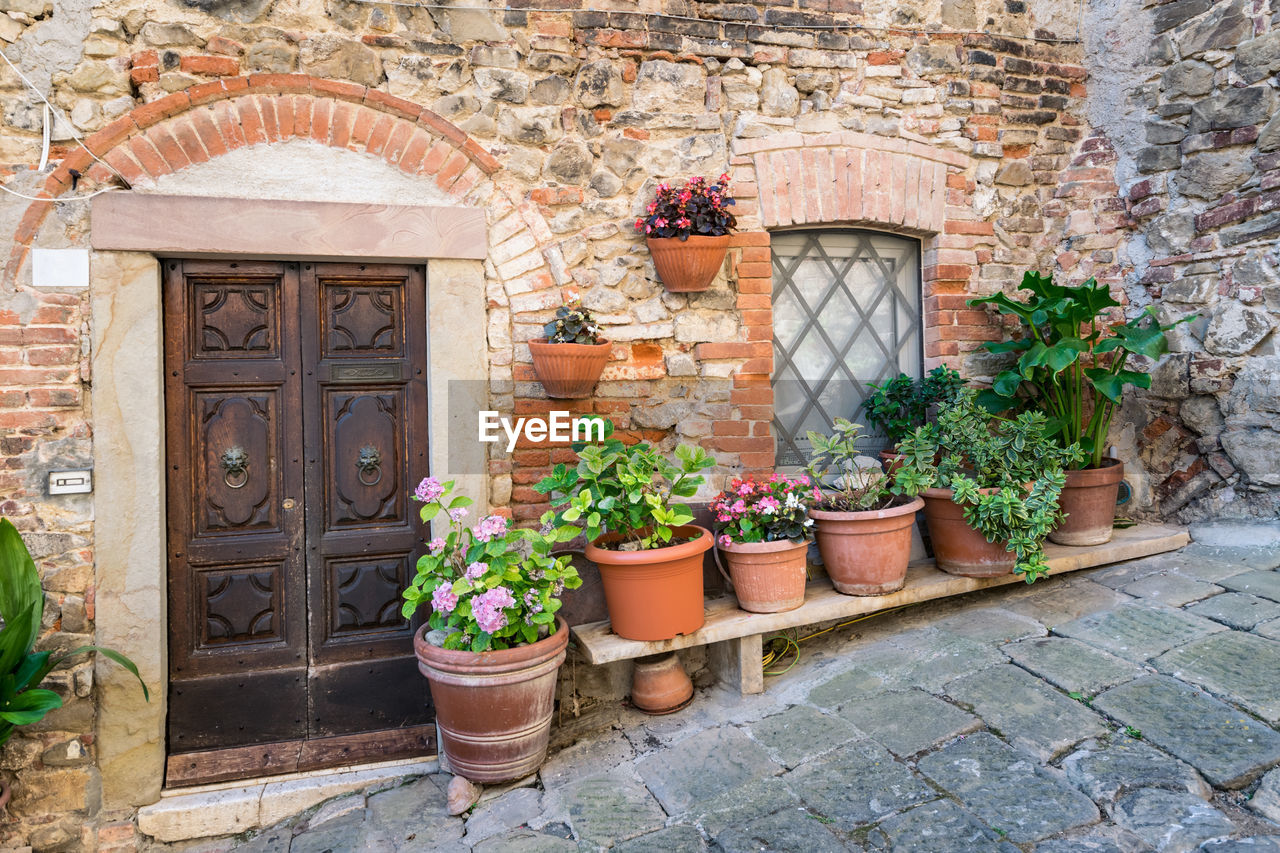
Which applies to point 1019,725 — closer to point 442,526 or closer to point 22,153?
point 442,526

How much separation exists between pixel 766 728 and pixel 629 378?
5.28ft

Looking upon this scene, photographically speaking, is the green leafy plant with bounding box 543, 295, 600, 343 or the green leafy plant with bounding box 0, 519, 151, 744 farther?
the green leafy plant with bounding box 543, 295, 600, 343

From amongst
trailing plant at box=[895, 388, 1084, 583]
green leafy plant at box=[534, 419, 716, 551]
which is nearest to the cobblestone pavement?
trailing plant at box=[895, 388, 1084, 583]

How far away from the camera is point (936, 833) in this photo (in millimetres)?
2174

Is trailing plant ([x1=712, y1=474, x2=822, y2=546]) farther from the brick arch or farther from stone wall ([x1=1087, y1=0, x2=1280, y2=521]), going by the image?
stone wall ([x1=1087, y1=0, x2=1280, y2=521])

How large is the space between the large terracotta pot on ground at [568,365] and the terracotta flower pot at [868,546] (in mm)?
1172

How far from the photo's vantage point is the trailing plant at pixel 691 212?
3.26 m

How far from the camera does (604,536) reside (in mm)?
3104

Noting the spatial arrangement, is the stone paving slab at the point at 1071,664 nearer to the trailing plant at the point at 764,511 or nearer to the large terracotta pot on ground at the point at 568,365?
the trailing plant at the point at 764,511

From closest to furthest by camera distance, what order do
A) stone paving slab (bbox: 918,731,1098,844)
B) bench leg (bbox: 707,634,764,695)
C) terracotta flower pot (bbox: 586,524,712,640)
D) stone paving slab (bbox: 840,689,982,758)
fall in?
stone paving slab (bbox: 918,731,1098,844) < stone paving slab (bbox: 840,689,982,758) < terracotta flower pot (bbox: 586,524,712,640) < bench leg (bbox: 707,634,764,695)

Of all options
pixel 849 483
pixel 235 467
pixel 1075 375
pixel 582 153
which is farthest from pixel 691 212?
pixel 235 467

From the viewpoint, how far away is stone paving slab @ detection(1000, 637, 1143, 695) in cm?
276

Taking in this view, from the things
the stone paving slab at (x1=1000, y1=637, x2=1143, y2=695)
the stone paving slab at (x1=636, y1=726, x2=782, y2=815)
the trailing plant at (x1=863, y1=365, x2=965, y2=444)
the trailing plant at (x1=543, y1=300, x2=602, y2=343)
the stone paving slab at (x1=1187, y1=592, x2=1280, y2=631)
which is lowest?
the stone paving slab at (x1=636, y1=726, x2=782, y2=815)

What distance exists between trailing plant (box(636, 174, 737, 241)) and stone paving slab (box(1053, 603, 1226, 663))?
2.33 metres
